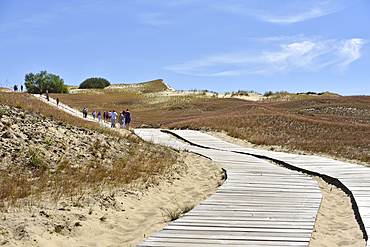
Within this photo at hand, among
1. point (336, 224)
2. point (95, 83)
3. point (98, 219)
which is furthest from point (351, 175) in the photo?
point (95, 83)

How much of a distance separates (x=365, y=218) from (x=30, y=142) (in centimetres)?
892

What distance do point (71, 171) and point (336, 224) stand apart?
6.73 metres

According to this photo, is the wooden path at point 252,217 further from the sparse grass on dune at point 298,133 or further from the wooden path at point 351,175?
the sparse grass on dune at point 298,133

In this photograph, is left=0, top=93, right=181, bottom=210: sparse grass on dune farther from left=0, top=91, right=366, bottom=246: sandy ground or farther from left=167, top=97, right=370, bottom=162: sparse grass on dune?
left=167, top=97, right=370, bottom=162: sparse grass on dune

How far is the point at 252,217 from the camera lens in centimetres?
565

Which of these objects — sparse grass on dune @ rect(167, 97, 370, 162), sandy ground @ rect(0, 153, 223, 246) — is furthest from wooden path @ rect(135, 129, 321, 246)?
sparse grass on dune @ rect(167, 97, 370, 162)

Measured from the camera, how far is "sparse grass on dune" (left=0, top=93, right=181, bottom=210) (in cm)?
684

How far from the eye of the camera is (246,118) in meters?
27.8

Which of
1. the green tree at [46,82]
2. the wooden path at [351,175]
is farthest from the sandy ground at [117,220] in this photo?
the green tree at [46,82]

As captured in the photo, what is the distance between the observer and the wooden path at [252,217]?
4688mm

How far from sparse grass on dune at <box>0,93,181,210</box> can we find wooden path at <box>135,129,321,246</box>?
2.63 metres

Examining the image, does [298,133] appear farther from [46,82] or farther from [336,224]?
[46,82]

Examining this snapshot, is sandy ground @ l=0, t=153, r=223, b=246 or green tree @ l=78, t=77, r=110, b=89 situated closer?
sandy ground @ l=0, t=153, r=223, b=246

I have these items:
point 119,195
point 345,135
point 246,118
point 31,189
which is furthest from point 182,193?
point 246,118
